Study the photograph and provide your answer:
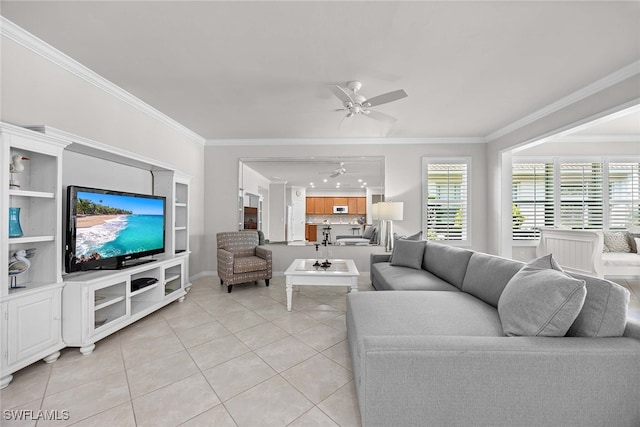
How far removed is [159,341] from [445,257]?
3031 millimetres

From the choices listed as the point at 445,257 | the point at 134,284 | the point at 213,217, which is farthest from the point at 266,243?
the point at 445,257

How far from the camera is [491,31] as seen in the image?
205cm

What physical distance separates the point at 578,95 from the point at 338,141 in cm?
326

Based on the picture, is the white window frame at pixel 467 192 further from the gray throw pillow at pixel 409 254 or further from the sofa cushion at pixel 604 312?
the sofa cushion at pixel 604 312

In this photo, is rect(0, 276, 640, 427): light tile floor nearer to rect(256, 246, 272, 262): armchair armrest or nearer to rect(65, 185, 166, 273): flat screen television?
rect(65, 185, 166, 273): flat screen television

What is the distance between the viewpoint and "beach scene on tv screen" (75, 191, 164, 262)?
2.33 m

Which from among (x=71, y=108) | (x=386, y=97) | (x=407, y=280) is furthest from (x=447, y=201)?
(x=71, y=108)

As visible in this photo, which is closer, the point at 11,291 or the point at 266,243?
the point at 11,291

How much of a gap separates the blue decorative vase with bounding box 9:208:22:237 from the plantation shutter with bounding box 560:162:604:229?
7.06m

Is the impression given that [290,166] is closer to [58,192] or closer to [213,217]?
[213,217]

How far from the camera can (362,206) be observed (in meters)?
5.64

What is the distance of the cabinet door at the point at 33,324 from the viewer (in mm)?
1759

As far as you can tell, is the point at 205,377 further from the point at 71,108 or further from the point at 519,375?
the point at 71,108

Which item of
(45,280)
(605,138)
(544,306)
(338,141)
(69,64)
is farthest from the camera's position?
(338,141)
